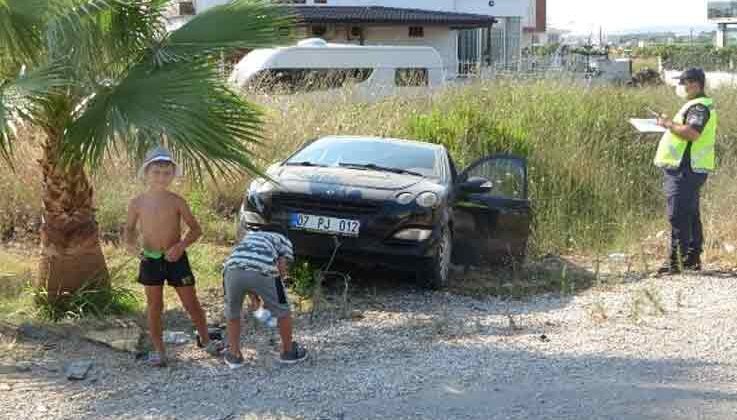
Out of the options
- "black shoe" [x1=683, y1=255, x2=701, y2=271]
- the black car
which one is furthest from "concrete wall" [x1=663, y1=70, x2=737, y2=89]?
the black car

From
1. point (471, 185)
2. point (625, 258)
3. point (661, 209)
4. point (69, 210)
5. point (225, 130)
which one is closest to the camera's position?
point (225, 130)

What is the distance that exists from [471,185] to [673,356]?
3598mm

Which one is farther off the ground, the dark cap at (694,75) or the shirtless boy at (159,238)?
the dark cap at (694,75)

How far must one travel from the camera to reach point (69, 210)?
284 inches

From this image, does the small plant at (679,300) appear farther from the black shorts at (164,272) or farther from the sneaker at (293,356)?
the black shorts at (164,272)

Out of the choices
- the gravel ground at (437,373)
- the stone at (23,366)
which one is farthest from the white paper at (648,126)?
the stone at (23,366)

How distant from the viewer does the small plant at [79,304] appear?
24.0 feet

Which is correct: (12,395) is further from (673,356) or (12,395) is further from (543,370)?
(673,356)

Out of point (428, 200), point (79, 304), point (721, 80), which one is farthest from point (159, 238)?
point (721, 80)

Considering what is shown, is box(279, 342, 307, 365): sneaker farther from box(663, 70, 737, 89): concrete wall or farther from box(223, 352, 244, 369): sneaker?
box(663, 70, 737, 89): concrete wall

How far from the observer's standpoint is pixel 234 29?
728cm

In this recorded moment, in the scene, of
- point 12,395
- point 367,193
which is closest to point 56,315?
point 12,395

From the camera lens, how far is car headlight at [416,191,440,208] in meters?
8.43

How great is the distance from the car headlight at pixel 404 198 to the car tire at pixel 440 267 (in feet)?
1.50
